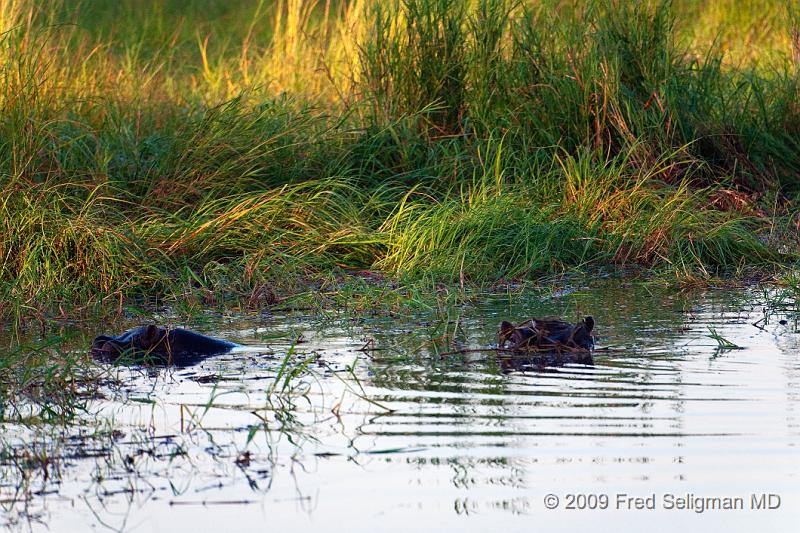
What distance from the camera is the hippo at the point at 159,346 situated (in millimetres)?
5211

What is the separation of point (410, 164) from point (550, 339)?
10.8ft

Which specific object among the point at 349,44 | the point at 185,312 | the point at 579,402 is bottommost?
the point at 185,312

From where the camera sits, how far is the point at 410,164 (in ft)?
Answer: 27.1

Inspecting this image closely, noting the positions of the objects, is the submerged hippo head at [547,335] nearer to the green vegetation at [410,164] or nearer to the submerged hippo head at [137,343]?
the green vegetation at [410,164]

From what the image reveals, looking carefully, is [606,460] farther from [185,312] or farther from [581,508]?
[185,312]

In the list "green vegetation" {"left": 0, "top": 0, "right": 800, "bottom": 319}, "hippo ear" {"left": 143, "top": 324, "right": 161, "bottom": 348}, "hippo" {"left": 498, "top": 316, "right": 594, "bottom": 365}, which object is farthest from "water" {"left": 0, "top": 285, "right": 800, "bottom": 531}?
"green vegetation" {"left": 0, "top": 0, "right": 800, "bottom": 319}

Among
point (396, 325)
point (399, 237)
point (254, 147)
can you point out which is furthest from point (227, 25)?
point (396, 325)

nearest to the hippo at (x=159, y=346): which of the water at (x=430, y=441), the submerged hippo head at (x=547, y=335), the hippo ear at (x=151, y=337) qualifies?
the hippo ear at (x=151, y=337)

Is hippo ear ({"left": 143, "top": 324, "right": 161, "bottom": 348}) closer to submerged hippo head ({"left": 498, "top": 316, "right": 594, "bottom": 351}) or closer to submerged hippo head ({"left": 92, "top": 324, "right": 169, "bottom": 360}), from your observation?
submerged hippo head ({"left": 92, "top": 324, "right": 169, "bottom": 360})

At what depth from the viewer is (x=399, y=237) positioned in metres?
7.08

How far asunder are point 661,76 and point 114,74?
13.7ft

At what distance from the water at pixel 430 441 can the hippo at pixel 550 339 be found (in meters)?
0.10

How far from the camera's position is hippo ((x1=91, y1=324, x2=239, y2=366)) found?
17.1ft

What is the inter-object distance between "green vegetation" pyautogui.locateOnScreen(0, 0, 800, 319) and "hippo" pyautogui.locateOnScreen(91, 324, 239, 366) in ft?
2.81
